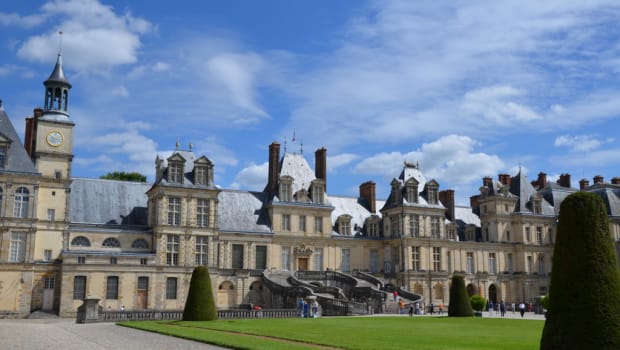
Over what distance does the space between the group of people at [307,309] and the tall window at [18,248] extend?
1864 centimetres

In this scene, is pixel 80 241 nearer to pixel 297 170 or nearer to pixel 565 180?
pixel 297 170

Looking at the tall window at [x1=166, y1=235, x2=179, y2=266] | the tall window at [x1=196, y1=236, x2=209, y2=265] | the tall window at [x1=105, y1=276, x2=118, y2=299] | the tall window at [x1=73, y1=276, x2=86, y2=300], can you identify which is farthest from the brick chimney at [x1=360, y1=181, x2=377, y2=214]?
the tall window at [x1=73, y1=276, x2=86, y2=300]

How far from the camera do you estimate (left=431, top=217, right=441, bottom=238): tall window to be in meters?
59.2

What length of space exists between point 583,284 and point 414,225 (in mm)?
44656

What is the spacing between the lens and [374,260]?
194 feet

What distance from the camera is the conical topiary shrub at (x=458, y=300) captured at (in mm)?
39188

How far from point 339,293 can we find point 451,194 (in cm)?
2280

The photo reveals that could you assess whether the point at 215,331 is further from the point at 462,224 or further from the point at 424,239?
the point at 462,224

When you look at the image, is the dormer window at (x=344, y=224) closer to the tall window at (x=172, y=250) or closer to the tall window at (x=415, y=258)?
the tall window at (x=415, y=258)

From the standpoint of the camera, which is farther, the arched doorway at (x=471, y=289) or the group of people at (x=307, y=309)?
the arched doorway at (x=471, y=289)

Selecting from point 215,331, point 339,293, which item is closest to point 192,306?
point 215,331

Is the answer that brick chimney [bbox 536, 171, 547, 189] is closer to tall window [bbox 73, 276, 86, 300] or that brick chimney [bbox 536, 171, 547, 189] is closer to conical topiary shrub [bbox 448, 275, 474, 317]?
conical topiary shrub [bbox 448, 275, 474, 317]

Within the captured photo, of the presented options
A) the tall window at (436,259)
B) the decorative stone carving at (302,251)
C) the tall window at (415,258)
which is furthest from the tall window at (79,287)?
the tall window at (436,259)

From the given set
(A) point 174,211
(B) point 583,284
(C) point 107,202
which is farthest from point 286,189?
(B) point 583,284
